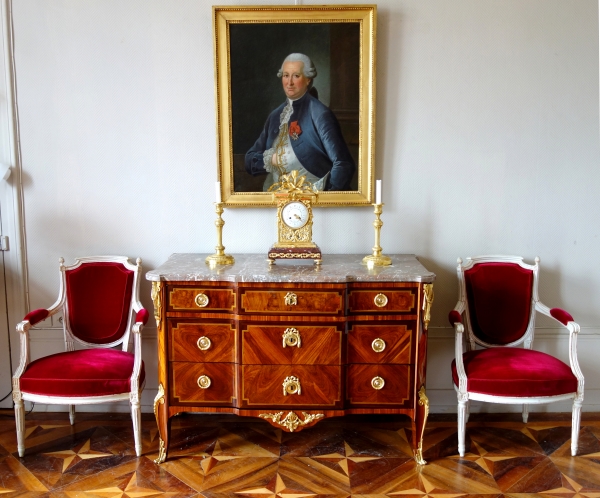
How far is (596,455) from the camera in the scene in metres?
2.92

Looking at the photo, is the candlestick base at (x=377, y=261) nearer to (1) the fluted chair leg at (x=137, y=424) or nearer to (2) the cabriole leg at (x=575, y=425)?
(2) the cabriole leg at (x=575, y=425)

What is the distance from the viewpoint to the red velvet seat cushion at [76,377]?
2756 millimetres

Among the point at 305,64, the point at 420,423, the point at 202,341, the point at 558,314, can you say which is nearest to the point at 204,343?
the point at 202,341

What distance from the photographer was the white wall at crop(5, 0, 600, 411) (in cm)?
316

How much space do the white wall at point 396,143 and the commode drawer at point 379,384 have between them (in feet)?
2.19

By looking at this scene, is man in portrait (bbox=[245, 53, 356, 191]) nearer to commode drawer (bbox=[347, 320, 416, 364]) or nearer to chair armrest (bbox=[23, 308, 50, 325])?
commode drawer (bbox=[347, 320, 416, 364])

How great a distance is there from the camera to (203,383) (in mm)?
2824

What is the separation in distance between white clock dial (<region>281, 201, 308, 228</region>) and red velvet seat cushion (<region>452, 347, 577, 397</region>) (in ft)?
3.91

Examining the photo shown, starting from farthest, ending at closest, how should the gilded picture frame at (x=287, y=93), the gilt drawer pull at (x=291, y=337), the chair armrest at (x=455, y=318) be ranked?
the gilded picture frame at (x=287, y=93), the chair armrest at (x=455, y=318), the gilt drawer pull at (x=291, y=337)

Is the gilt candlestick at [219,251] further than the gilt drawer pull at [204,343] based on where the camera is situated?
Yes

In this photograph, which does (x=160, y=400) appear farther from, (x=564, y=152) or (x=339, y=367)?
(x=564, y=152)

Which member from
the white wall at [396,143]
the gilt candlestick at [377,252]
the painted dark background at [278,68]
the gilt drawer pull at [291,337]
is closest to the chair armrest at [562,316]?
the white wall at [396,143]

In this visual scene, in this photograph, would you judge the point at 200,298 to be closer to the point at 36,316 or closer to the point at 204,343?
the point at 204,343

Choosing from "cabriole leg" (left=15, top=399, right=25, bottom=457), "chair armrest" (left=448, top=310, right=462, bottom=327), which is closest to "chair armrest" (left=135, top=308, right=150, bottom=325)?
"cabriole leg" (left=15, top=399, right=25, bottom=457)
